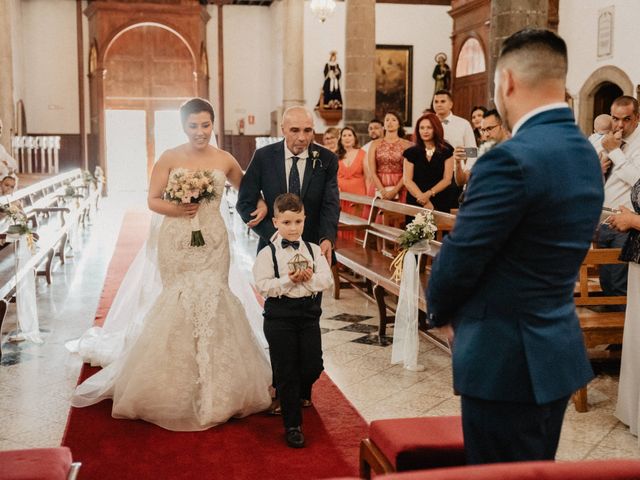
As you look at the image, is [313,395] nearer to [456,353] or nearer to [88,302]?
[456,353]

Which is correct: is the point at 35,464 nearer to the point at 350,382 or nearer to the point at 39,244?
the point at 350,382

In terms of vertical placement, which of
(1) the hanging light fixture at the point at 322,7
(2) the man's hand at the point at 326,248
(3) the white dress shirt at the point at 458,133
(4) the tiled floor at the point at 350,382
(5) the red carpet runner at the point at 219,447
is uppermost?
(1) the hanging light fixture at the point at 322,7

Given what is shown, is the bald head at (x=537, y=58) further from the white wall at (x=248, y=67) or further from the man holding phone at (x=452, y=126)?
the white wall at (x=248, y=67)

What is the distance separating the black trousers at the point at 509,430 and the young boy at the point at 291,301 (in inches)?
A: 78.9

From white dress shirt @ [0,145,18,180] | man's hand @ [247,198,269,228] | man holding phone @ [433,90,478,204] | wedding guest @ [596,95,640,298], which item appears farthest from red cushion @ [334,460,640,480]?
white dress shirt @ [0,145,18,180]

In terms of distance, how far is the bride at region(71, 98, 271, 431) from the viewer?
14.4 ft

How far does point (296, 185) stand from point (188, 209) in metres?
0.64

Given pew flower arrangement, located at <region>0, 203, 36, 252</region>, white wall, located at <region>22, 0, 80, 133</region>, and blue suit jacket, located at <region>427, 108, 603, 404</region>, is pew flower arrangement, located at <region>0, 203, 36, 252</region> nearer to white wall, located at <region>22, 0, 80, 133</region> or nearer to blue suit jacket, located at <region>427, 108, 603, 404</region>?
blue suit jacket, located at <region>427, 108, 603, 404</region>

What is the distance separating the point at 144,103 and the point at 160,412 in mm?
19153

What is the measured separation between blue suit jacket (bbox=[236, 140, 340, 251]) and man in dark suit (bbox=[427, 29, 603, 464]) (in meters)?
2.56

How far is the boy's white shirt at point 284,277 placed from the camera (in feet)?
13.3

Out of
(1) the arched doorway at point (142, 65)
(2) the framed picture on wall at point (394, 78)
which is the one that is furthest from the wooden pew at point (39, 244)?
(2) the framed picture on wall at point (394, 78)

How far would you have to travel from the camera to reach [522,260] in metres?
1.96

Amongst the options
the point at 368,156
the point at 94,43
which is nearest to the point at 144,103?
the point at 94,43
